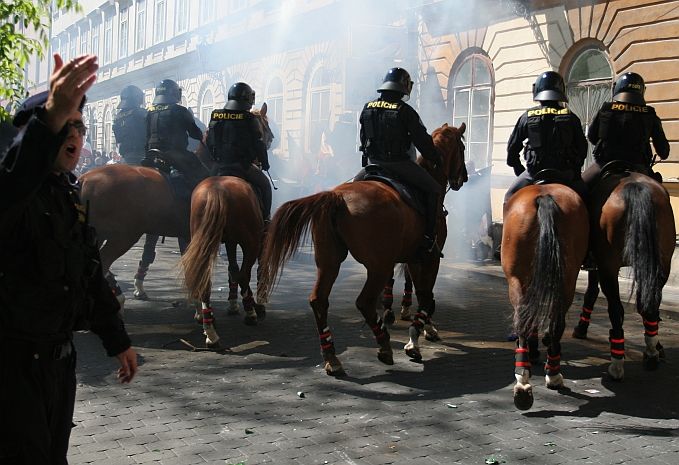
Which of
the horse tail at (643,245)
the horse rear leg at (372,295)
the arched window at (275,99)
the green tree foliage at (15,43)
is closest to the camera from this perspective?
the horse tail at (643,245)

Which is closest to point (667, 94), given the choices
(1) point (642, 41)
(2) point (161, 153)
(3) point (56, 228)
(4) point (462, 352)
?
(1) point (642, 41)

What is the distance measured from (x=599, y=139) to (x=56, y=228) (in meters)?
5.62

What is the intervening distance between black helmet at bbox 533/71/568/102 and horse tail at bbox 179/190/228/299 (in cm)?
314

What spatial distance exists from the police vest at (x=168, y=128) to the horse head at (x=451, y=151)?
3.00m

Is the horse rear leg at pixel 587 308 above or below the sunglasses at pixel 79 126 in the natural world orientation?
below

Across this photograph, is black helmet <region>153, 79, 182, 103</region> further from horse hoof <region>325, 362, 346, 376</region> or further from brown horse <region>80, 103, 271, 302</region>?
horse hoof <region>325, 362, 346, 376</region>

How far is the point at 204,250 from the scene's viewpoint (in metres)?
7.16

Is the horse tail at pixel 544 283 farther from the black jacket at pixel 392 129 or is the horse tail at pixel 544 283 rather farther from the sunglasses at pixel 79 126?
the sunglasses at pixel 79 126

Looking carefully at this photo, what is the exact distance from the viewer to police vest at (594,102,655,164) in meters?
6.85

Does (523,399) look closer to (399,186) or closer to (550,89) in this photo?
(399,186)

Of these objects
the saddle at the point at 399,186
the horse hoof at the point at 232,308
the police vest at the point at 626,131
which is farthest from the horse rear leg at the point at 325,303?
the police vest at the point at 626,131

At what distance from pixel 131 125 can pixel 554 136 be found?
20.3 ft

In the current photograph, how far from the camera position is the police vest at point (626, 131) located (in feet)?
22.5

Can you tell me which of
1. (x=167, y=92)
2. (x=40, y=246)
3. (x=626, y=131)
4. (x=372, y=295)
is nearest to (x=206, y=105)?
(x=167, y=92)
